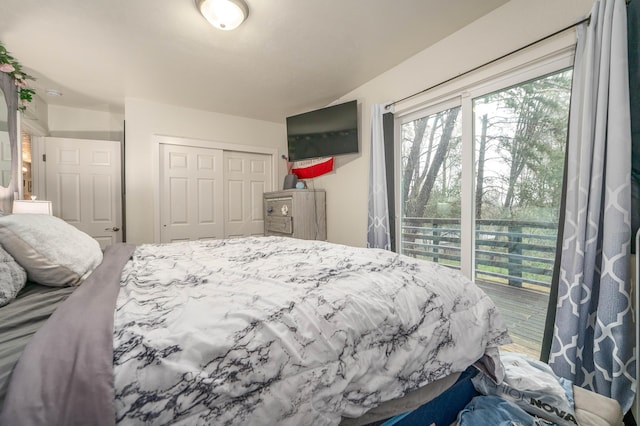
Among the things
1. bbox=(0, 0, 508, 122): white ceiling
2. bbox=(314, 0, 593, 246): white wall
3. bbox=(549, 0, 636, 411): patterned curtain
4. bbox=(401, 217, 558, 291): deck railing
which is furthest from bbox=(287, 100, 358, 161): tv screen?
bbox=(549, 0, 636, 411): patterned curtain

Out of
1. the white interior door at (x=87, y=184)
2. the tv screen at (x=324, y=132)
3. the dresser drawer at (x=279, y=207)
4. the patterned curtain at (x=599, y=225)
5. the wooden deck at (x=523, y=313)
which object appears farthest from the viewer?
the dresser drawer at (x=279, y=207)

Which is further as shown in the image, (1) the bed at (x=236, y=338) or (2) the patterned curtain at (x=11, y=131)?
(2) the patterned curtain at (x=11, y=131)

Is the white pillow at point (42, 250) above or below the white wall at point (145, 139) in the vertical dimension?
below

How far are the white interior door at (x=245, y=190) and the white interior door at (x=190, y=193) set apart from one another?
132mm

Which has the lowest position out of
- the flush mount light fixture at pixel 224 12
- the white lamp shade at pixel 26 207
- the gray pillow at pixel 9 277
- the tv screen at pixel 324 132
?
the gray pillow at pixel 9 277

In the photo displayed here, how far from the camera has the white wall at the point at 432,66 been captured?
5.67 feet

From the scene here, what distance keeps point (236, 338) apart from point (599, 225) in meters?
1.84

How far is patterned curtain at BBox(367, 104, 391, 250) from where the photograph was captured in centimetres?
278

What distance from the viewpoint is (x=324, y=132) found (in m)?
3.38

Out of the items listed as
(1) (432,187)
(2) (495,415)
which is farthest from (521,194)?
(2) (495,415)

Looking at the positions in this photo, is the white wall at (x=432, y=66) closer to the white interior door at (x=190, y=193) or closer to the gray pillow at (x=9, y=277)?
the white interior door at (x=190, y=193)

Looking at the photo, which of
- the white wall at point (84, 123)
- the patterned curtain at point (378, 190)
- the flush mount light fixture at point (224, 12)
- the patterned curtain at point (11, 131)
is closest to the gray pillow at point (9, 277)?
the flush mount light fixture at point (224, 12)

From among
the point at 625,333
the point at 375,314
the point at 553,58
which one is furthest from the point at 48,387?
the point at 553,58

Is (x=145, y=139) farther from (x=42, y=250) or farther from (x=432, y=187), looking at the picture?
(x=432, y=187)
